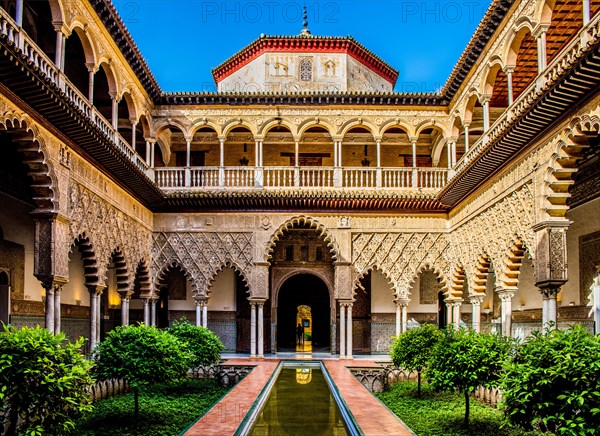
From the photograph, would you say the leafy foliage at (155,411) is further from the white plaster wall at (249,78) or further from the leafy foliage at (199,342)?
the white plaster wall at (249,78)

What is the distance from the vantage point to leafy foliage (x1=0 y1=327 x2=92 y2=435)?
5812 mm

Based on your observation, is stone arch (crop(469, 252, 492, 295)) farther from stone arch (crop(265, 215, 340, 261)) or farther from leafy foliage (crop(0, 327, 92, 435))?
leafy foliage (crop(0, 327, 92, 435))

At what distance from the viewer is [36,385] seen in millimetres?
5914

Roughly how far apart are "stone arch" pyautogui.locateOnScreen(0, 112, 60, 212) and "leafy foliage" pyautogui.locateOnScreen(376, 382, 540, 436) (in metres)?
6.43

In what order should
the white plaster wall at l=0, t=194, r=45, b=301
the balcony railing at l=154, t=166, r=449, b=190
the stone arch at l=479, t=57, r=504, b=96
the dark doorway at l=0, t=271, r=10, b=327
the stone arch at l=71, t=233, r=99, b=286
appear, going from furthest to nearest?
the balcony railing at l=154, t=166, r=449, b=190, the white plaster wall at l=0, t=194, r=45, b=301, the stone arch at l=479, t=57, r=504, b=96, the dark doorway at l=0, t=271, r=10, b=327, the stone arch at l=71, t=233, r=99, b=286

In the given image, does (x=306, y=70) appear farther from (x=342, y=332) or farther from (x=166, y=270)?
(x=342, y=332)

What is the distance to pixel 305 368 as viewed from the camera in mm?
15039

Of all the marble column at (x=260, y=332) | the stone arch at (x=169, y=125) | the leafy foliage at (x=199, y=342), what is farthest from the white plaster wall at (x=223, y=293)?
the leafy foliage at (x=199, y=342)

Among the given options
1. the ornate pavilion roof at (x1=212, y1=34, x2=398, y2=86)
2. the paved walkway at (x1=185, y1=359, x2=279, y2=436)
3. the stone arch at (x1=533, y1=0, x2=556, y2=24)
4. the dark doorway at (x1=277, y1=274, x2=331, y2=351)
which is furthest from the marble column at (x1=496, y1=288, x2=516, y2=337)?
the ornate pavilion roof at (x1=212, y1=34, x2=398, y2=86)

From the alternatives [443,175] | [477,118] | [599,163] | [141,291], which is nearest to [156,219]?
[141,291]

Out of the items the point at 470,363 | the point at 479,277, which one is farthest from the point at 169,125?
the point at 470,363

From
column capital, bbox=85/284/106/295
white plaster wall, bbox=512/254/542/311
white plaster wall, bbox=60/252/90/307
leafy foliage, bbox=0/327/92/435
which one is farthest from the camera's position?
white plaster wall, bbox=60/252/90/307

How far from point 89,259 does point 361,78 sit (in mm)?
11499

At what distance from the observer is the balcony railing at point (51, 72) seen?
7867 millimetres
